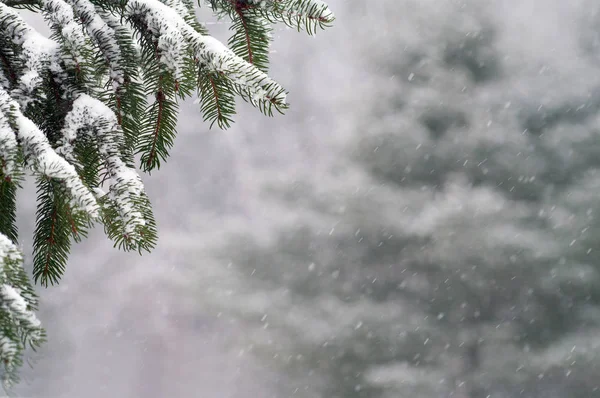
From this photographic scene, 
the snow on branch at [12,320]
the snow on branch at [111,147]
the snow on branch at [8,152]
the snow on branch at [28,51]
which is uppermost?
the snow on branch at [28,51]

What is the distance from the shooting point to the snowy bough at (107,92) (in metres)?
1.15

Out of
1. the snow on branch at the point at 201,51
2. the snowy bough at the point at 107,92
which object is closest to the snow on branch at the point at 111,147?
the snowy bough at the point at 107,92

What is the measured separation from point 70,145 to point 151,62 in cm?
29

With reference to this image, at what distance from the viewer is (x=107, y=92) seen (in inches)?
54.0

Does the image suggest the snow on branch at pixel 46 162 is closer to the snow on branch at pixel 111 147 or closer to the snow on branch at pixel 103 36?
the snow on branch at pixel 111 147

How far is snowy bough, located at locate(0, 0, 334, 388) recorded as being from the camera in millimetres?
1153

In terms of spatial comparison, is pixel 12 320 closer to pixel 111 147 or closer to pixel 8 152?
pixel 8 152

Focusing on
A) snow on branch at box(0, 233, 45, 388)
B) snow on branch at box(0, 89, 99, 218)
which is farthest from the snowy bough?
snow on branch at box(0, 233, 45, 388)

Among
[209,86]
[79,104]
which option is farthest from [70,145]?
[209,86]

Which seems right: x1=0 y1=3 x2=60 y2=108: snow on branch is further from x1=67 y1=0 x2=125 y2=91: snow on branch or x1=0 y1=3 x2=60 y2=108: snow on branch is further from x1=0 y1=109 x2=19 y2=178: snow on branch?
x1=0 y1=109 x2=19 y2=178: snow on branch

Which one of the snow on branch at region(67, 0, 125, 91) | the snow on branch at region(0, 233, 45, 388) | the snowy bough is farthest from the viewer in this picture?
the snow on branch at region(67, 0, 125, 91)

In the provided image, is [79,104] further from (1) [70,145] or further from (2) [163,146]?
(2) [163,146]

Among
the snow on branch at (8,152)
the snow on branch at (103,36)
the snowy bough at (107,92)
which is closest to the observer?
the snow on branch at (8,152)

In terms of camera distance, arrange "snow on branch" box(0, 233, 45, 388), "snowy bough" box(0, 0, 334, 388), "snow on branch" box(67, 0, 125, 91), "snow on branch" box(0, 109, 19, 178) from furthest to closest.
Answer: "snow on branch" box(67, 0, 125, 91)
"snowy bough" box(0, 0, 334, 388)
"snow on branch" box(0, 109, 19, 178)
"snow on branch" box(0, 233, 45, 388)
